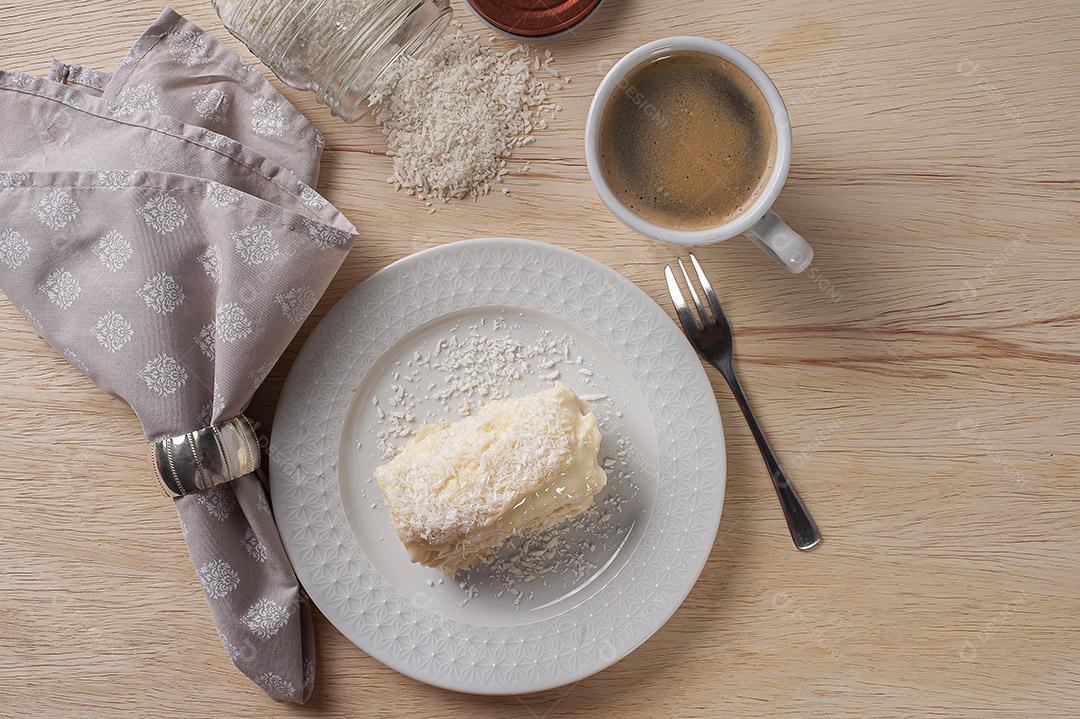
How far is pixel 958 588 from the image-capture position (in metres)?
1.49

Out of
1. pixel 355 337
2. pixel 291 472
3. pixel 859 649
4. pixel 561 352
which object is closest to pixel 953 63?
pixel 561 352

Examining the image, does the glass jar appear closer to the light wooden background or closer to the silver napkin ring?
the light wooden background

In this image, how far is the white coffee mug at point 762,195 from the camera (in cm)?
126

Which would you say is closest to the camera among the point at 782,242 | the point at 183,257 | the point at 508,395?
the point at 782,242

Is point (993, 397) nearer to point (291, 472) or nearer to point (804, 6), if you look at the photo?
point (804, 6)

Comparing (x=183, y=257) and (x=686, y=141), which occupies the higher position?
(x=686, y=141)

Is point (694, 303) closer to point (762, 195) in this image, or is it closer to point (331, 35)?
point (762, 195)

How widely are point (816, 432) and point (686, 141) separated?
618mm

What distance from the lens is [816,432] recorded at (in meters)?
1.48

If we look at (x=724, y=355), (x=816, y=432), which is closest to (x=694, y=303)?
(x=724, y=355)

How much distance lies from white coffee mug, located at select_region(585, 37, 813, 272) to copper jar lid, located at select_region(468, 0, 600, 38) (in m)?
0.23

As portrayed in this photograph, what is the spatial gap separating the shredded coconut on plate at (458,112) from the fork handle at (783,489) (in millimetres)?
611

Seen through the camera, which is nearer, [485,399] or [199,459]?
[199,459]

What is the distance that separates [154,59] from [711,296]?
115cm
